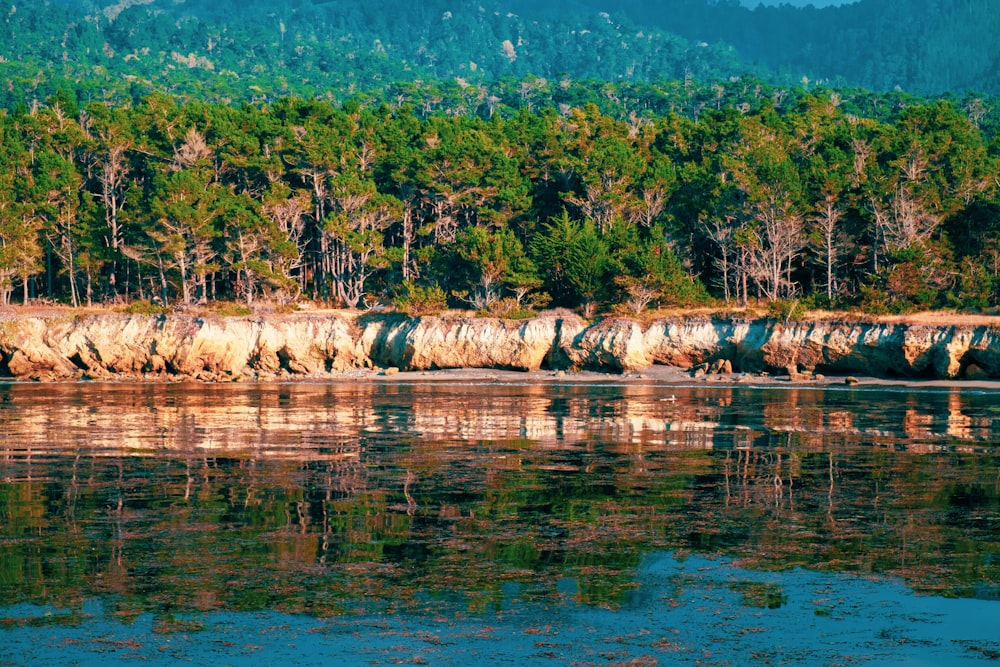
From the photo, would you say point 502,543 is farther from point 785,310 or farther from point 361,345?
point 361,345

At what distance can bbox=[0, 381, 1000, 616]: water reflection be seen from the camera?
17.4m

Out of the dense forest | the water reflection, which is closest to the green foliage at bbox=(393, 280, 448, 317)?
the dense forest

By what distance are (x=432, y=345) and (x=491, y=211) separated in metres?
13.2

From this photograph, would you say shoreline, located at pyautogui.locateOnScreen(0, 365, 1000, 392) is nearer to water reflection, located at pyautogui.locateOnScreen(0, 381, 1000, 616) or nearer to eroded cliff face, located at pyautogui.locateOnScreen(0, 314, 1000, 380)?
eroded cliff face, located at pyautogui.locateOnScreen(0, 314, 1000, 380)

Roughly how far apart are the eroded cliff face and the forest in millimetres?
2958

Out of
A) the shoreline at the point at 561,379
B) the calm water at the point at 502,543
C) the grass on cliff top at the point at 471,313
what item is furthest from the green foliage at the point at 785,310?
the calm water at the point at 502,543

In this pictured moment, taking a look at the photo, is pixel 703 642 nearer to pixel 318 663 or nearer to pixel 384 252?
pixel 318 663

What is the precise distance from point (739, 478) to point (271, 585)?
520 inches

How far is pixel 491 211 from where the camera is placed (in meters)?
72.9

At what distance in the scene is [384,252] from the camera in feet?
237

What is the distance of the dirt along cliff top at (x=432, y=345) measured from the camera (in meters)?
58.3

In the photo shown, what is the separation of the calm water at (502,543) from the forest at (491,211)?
2949 cm

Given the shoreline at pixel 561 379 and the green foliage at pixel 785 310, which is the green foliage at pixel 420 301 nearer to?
the shoreline at pixel 561 379

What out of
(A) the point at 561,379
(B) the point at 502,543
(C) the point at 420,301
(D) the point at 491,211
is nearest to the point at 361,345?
(C) the point at 420,301
